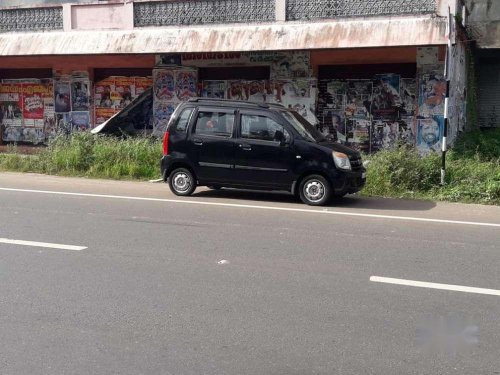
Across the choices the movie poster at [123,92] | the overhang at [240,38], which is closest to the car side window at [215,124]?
the overhang at [240,38]

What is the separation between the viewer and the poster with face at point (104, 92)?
736 inches

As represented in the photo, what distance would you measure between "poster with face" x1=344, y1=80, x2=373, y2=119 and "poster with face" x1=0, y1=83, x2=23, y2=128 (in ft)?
35.7

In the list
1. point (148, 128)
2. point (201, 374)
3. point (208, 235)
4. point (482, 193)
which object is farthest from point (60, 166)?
point (201, 374)

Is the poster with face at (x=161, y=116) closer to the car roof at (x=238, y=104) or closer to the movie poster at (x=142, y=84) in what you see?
the movie poster at (x=142, y=84)

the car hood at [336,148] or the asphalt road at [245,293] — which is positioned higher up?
the car hood at [336,148]

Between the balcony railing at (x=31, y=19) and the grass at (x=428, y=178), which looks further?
the balcony railing at (x=31, y=19)

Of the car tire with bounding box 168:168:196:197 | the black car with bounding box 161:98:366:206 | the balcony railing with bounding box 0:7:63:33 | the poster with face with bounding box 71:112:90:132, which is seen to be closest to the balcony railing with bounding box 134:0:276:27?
the balcony railing with bounding box 0:7:63:33

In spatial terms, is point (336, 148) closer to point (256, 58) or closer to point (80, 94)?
point (256, 58)

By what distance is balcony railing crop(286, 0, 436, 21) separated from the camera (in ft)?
45.9

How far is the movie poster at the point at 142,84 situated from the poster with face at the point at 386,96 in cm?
670

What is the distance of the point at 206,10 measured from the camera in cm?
1588

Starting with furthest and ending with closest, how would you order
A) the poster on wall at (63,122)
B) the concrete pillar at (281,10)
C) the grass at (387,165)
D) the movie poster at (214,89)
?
1. the poster on wall at (63,122)
2. the movie poster at (214,89)
3. the concrete pillar at (281,10)
4. the grass at (387,165)

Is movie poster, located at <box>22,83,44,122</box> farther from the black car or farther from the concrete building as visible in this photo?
the concrete building

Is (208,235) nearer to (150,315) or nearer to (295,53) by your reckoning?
(150,315)
